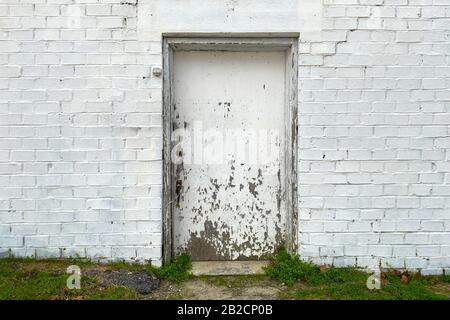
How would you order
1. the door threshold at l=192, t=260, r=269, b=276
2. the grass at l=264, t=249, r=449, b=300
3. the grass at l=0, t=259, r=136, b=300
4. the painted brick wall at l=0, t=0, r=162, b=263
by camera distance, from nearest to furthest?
the grass at l=0, t=259, r=136, b=300
the grass at l=264, t=249, r=449, b=300
the painted brick wall at l=0, t=0, r=162, b=263
the door threshold at l=192, t=260, r=269, b=276

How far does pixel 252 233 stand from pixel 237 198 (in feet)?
1.42

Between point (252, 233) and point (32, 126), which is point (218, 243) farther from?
point (32, 126)

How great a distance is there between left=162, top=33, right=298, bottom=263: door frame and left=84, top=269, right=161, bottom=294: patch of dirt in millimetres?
372

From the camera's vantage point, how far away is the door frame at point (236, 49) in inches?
199

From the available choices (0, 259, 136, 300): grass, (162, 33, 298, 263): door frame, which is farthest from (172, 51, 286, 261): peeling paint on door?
(0, 259, 136, 300): grass

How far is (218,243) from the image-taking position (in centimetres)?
545

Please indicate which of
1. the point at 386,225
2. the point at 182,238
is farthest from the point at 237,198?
the point at 386,225

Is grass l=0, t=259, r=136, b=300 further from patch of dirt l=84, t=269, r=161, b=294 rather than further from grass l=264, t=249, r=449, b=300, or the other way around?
grass l=264, t=249, r=449, b=300

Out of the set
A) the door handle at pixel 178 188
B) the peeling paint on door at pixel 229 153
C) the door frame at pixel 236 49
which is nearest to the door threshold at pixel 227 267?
the peeling paint on door at pixel 229 153

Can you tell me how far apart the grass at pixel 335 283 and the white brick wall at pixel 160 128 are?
0.54ft

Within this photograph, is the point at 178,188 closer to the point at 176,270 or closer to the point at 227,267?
the point at 176,270

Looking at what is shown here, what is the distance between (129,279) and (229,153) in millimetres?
1686

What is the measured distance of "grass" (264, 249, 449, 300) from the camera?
4.63 m
